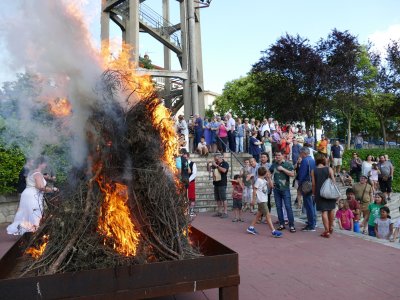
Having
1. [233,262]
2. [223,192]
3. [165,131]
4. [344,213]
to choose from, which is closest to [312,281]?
[233,262]

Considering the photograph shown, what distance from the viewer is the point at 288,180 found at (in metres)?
8.88

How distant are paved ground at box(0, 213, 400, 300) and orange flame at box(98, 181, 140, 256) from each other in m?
1.26

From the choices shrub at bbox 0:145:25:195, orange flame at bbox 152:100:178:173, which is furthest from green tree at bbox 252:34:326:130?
orange flame at bbox 152:100:178:173

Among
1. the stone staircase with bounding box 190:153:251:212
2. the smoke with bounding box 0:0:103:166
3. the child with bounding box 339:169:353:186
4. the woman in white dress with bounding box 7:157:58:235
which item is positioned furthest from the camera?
the child with bounding box 339:169:353:186

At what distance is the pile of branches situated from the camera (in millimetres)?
3814

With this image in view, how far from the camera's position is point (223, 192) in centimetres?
1102

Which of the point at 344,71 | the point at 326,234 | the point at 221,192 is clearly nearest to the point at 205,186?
the point at 221,192

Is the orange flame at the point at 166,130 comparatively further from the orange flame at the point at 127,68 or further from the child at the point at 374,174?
the child at the point at 374,174

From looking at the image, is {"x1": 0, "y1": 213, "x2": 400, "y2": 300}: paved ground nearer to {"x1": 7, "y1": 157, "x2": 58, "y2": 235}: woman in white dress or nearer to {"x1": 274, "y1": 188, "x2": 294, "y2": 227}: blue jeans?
{"x1": 7, "y1": 157, "x2": 58, "y2": 235}: woman in white dress

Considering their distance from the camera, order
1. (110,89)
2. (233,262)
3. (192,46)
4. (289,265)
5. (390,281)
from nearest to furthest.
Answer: (233,262) → (110,89) → (390,281) → (289,265) → (192,46)

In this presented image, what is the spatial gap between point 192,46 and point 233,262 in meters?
21.0

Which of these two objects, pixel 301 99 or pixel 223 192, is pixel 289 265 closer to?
pixel 223 192

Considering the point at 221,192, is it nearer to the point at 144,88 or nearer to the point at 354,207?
the point at 354,207

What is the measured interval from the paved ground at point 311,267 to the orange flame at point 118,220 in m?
1.26
